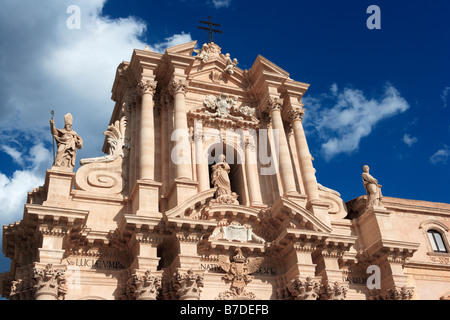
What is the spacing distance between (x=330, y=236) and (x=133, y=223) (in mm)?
7229

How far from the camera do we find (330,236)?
18.8 m

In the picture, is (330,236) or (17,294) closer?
(17,294)

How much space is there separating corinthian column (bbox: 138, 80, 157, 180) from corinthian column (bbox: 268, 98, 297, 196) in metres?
5.46

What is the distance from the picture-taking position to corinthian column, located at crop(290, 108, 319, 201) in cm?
2139

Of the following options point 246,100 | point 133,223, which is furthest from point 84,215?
point 246,100

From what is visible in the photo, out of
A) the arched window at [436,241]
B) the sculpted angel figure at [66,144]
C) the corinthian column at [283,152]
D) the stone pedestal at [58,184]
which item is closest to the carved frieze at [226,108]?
the corinthian column at [283,152]

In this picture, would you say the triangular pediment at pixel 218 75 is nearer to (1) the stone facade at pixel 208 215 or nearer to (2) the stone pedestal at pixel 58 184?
(1) the stone facade at pixel 208 215

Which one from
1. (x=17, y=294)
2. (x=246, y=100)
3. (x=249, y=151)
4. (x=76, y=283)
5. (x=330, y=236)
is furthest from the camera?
(x=246, y=100)

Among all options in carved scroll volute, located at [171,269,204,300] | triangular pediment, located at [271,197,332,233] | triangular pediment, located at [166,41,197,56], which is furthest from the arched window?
triangular pediment, located at [166,41,197,56]

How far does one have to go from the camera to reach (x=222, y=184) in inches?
812

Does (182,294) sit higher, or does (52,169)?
(52,169)

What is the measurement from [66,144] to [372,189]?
1252 centimetres

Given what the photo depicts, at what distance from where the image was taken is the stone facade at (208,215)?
16594 millimetres

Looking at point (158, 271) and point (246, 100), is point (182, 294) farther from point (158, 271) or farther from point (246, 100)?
point (246, 100)
